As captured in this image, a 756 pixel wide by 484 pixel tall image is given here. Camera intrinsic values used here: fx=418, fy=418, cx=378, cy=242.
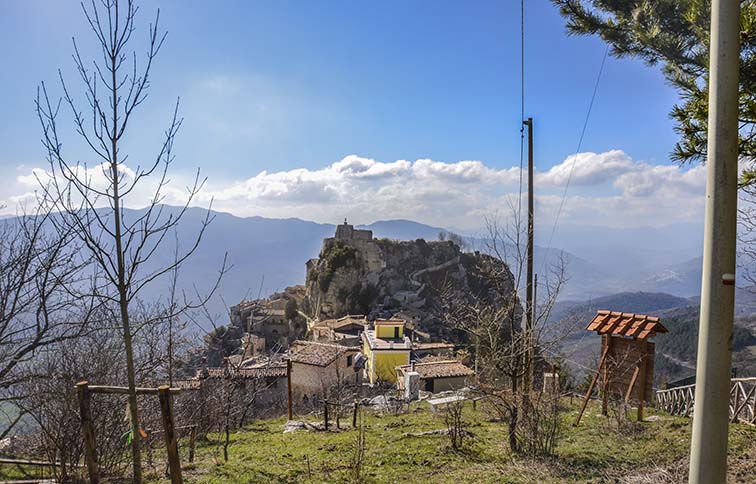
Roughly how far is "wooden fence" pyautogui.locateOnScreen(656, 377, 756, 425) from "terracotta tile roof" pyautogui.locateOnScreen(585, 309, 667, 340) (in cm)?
137

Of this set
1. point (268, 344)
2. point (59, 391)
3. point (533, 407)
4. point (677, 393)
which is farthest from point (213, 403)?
point (268, 344)

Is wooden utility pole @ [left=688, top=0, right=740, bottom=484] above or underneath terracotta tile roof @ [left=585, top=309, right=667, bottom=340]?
above

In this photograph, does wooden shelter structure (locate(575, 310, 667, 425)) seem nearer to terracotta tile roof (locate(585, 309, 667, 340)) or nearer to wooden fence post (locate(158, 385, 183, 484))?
terracotta tile roof (locate(585, 309, 667, 340))

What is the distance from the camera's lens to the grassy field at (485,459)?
5.47 metres

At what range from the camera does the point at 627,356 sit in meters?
9.06

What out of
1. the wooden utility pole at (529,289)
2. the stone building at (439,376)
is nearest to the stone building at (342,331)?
the stone building at (439,376)

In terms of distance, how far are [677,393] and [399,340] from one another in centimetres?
2414

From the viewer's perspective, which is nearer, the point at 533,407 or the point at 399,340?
the point at 533,407

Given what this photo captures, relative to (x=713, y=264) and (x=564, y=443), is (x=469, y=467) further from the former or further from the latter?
(x=713, y=264)

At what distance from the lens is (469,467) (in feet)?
20.2

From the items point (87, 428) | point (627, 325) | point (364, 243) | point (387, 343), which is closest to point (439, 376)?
point (387, 343)

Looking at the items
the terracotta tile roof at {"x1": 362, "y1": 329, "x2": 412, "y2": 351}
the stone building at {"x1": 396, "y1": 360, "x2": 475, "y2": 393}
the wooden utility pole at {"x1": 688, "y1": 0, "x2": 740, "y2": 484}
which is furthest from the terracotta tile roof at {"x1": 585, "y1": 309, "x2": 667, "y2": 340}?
the terracotta tile roof at {"x1": 362, "y1": 329, "x2": 412, "y2": 351}

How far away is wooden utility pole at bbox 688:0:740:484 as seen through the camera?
1.87 metres

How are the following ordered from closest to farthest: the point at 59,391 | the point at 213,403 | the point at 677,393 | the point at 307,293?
the point at 59,391, the point at 677,393, the point at 213,403, the point at 307,293
